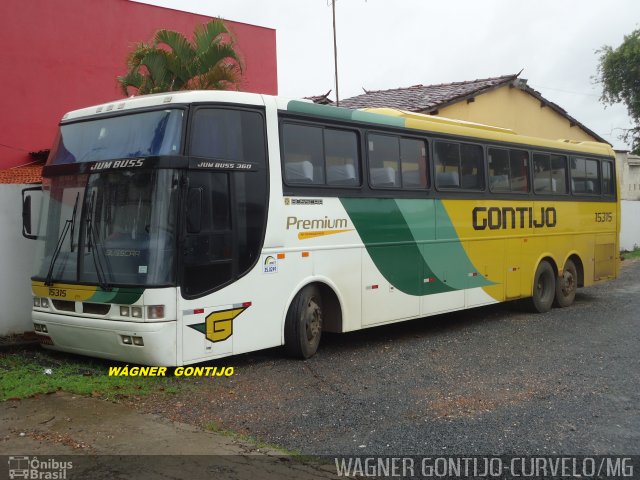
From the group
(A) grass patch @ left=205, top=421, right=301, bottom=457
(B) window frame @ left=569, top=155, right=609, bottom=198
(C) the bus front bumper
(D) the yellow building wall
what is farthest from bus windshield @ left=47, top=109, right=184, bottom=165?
(D) the yellow building wall

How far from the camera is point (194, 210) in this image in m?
7.34

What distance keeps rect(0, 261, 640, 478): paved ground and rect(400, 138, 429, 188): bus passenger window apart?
2.47 m

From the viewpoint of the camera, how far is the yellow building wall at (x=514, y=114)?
2041 centimetres

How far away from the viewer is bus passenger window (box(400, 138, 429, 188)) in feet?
33.9

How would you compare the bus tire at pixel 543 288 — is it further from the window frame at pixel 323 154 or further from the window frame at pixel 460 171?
the window frame at pixel 323 154

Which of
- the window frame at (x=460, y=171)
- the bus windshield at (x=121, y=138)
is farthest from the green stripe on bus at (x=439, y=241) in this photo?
the bus windshield at (x=121, y=138)

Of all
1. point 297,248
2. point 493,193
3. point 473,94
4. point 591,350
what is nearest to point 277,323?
point 297,248

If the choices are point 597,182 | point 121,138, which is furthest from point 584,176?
point 121,138

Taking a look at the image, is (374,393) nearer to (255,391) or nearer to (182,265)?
(255,391)

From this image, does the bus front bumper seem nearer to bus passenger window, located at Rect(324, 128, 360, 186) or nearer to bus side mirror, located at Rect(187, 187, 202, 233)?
bus side mirror, located at Rect(187, 187, 202, 233)

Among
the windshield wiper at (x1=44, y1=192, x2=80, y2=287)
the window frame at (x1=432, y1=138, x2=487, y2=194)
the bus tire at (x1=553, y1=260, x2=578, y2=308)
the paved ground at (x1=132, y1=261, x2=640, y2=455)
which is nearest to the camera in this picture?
the paved ground at (x1=132, y1=261, x2=640, y2=455)

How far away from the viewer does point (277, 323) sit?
830cm

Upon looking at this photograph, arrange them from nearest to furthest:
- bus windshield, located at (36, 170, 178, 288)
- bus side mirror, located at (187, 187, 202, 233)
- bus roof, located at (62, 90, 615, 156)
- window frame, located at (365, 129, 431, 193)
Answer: bus windshield, located at (36, 170, 178, 288), bus side mirror, located at (187, 187, 202, 233), bus roof, located at (62, 90, 615, 156), window frame, located at (365, 129, 431, 193)

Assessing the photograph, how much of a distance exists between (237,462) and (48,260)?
4.07m
